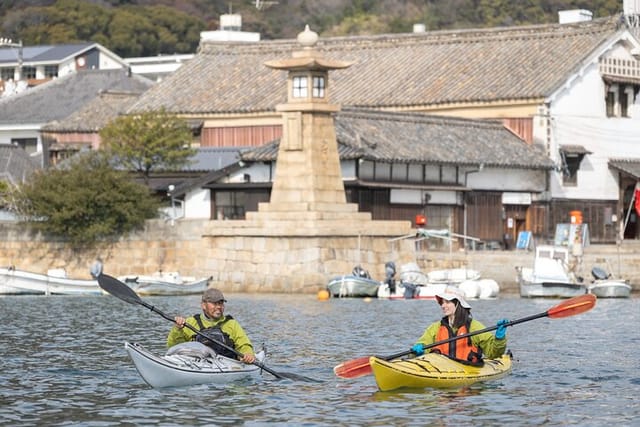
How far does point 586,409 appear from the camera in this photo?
2388 centimetres

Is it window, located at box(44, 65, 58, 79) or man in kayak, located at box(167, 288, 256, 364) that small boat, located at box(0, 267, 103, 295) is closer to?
man in kayak, located at box(167, 288, 256, 364)

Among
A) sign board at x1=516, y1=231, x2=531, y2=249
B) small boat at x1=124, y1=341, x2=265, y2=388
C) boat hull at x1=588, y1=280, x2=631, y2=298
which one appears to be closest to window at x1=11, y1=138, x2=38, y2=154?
sign board at x1=516, y1=231, x2=531, y2=249

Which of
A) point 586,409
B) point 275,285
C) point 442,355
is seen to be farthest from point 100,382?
point 275,285

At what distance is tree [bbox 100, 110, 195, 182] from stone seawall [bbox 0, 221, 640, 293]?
5.45 metres

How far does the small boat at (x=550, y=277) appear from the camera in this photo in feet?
A: 164

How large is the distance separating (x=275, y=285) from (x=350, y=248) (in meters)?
2.77

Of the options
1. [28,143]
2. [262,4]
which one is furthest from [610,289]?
[262,4]

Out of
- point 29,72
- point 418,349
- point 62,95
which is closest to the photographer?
point 418,349

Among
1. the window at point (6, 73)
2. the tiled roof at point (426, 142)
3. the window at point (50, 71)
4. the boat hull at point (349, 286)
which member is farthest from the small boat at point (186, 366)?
the window at point (6, 73)

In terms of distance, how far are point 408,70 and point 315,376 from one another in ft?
135

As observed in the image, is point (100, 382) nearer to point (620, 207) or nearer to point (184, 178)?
point (184, 178)

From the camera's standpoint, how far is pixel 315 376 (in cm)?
2762

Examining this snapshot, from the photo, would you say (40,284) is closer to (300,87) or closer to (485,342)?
(300,87)

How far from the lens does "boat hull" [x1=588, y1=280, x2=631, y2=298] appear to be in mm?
50562
